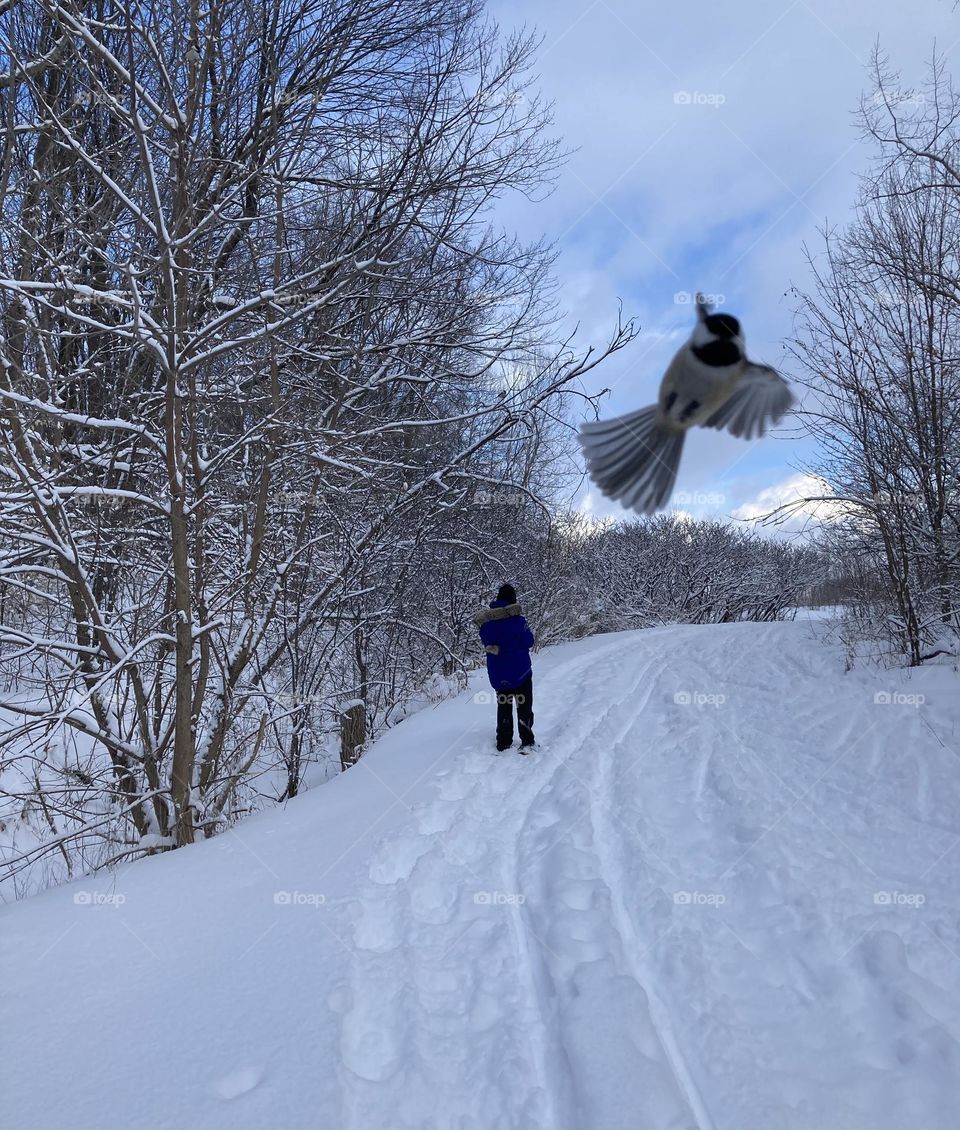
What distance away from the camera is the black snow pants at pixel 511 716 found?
686 cm

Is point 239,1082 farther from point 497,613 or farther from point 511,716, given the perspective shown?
point 497,613

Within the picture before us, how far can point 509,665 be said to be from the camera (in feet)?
22.6

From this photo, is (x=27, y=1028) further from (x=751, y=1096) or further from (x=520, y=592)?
(x=520, y=592)

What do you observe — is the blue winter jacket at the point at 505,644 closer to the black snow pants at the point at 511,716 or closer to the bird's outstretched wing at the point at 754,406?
the black snow pants at the point at 511,716

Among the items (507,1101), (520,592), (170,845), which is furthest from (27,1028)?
(520,592)

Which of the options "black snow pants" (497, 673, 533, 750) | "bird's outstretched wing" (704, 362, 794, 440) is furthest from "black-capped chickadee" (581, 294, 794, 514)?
"black snow pants" (497, 673, 533, 750)

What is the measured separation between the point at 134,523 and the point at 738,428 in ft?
18.3
